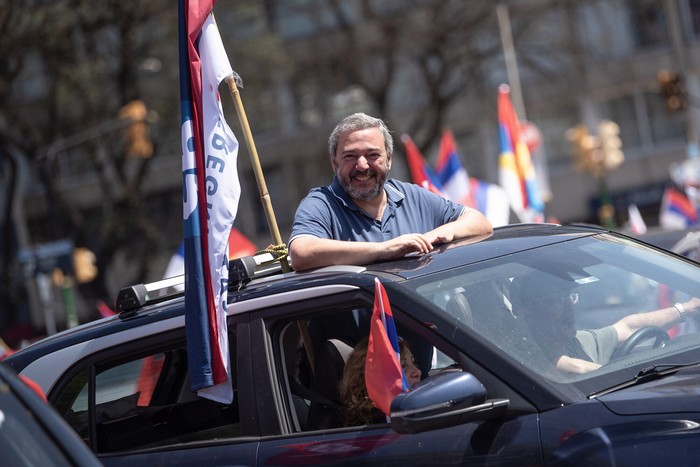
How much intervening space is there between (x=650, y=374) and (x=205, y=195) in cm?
192

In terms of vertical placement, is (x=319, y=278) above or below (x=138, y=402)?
above

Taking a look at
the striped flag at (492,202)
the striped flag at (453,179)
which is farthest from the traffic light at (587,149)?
the striped flag at (492,202)

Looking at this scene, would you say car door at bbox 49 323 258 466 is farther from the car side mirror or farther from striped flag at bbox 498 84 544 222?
striped flag at bbox 498 84 544 222

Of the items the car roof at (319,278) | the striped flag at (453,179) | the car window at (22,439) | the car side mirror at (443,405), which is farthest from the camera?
the striped flag at (453,179)

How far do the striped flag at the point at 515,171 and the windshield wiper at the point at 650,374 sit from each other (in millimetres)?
11459

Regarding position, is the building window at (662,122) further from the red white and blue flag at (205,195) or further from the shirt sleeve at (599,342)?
the shirt sleeve at (599,342)

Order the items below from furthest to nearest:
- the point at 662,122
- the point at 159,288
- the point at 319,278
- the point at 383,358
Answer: the point at 662,122 → the point at 159,288 → the point at 319,278 → the point at 383,358

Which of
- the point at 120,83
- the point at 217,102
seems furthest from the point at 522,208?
the point at 120,83

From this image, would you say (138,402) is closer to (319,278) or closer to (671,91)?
(319,278)

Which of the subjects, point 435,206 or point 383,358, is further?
point 435,206

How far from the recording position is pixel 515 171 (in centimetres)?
1479

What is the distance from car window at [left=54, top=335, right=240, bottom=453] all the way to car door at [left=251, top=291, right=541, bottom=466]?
356 mm

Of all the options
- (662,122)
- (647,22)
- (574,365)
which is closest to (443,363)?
(574,365)

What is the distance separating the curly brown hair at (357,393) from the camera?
3.59 m
